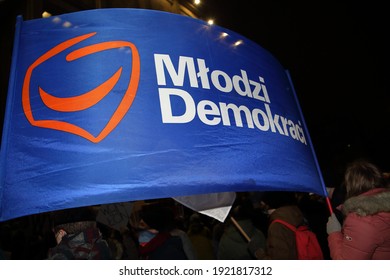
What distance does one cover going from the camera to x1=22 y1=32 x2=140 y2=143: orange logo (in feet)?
4.50

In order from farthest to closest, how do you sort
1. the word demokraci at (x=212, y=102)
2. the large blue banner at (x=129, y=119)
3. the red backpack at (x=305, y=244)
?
1. the red backpack at (x=305, y=244)
2. the word demokraci at (x=212, y=102)
3. the large blue banner at (x=129, y=119)

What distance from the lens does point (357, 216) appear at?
2.04 m

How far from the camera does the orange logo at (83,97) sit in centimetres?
137

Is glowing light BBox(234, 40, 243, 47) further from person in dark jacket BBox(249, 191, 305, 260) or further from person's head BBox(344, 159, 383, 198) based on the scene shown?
person in dark jacket BBox(249, 191, 305, 260)

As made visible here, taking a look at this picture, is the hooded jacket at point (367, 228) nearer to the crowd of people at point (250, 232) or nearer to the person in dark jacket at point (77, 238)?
the crowd of people at point (250, 232)

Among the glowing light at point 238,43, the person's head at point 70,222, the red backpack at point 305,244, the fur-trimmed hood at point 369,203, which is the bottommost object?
the red backpack at point 305,244

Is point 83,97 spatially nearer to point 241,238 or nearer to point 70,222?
point 70,222

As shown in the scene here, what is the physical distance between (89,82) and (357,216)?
1796 mm

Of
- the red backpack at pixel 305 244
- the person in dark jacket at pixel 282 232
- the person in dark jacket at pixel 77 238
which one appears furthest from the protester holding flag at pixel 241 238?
the person in dark jacket at pixel 77 238

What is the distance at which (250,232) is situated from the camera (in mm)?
3221

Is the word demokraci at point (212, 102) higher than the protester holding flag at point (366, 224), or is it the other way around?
the word demokraci at point (212, 102)

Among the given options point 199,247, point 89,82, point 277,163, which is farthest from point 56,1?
point 277,163

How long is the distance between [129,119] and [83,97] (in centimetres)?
23
